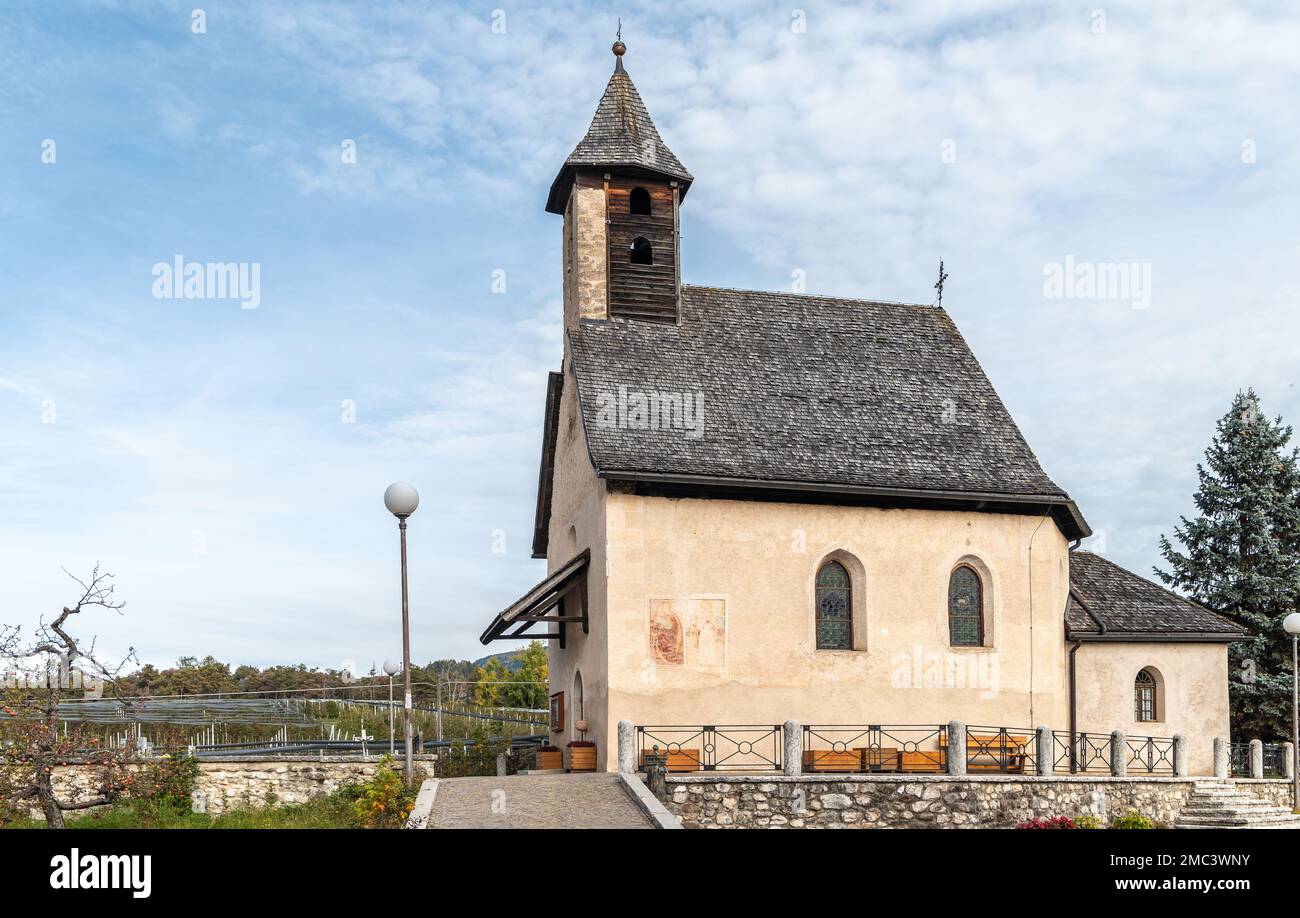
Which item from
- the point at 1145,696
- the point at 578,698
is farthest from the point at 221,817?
the point at 1145,696

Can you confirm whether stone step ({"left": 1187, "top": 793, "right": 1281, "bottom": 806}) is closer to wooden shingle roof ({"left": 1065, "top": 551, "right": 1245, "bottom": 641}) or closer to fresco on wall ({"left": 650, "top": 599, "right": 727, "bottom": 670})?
wooden shingle roof ({"left": 1065, "top": 551, "right": 1245, "bottom": 641})

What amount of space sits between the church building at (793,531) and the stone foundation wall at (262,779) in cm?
432

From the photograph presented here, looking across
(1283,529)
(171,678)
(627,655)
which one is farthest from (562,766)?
(171,678)

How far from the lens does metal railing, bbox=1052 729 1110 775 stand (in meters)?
23.9

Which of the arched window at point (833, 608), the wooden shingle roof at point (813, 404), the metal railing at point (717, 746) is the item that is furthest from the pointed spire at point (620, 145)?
the metal railing at point (717, 746)

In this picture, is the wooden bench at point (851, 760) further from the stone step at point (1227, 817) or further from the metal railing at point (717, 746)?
the stone step at point (1227, 817)

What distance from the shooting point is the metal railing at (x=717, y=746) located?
21.0 m

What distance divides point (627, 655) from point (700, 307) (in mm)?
8629

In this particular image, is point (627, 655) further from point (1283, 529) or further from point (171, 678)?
point (171, 678)

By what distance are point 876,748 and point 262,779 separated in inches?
482
